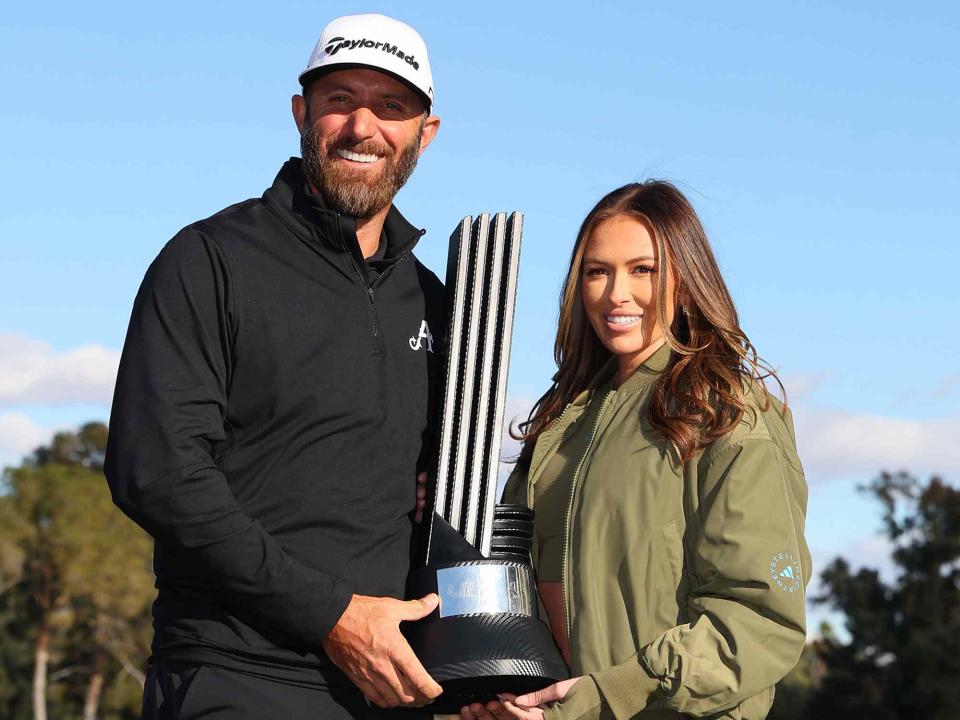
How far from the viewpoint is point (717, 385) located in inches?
183

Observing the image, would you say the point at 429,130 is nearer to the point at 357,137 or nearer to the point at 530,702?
the point at 357,137

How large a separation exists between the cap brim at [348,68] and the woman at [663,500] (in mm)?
756

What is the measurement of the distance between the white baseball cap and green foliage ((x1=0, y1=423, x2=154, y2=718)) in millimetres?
54219

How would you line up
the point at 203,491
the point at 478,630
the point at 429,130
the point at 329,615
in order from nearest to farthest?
the point at 203,491 < the point at 329,615 < the point at 478,630 < the point at 429,130

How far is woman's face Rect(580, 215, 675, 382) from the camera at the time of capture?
494 centimetres

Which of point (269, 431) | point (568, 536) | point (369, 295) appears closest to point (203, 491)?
point (269, 431)

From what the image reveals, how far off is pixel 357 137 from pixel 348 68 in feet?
→ 0.80

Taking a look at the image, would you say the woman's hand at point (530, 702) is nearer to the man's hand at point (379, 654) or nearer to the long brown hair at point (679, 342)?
the man's hand at point (379, 654)

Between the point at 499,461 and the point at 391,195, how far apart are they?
101cm

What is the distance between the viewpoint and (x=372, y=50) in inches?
190

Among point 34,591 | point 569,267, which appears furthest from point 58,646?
point 569,267

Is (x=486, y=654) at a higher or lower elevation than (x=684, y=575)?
lower

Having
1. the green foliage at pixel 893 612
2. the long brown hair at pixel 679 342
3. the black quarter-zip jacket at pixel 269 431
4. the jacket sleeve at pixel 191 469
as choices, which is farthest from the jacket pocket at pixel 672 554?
Result: the green foliage at pixel 893 612

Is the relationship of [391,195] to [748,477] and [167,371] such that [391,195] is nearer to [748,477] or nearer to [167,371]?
[167,371]
